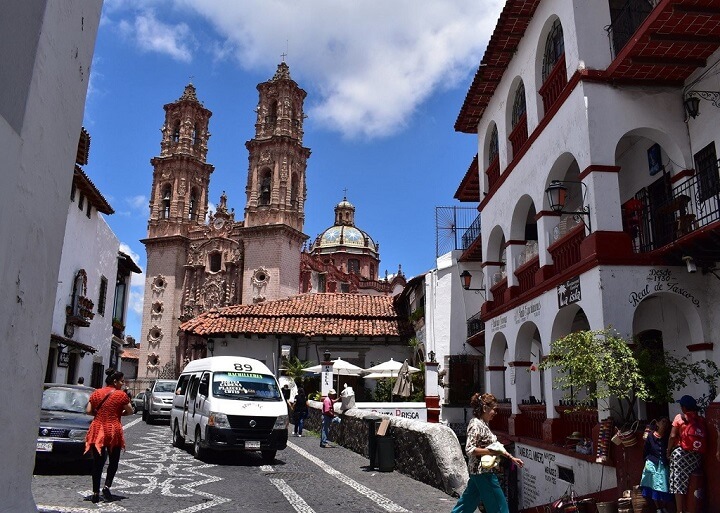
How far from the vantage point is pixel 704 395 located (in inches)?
409

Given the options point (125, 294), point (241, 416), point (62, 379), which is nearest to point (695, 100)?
point (241, 416)

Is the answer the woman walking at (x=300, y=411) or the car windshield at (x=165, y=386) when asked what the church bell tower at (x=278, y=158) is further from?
the woman walking at (x=300, y=411)

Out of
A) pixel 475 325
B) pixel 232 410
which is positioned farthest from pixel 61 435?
pixel 475 325

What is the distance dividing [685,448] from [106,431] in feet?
23.9

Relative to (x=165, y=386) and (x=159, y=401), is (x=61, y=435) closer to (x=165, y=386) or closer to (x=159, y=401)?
(x=159, y=401)

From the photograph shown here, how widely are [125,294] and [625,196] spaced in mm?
28272

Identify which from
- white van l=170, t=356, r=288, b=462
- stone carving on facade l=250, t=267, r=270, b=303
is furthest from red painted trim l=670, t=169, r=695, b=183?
stone carving on facade l=250, t=267, r=270, b=303

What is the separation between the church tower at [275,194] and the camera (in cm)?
4943

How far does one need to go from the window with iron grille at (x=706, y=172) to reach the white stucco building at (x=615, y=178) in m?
0.02

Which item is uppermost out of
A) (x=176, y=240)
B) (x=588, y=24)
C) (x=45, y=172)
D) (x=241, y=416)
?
(x=176, y=240)

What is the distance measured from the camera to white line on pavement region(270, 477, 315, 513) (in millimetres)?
8633

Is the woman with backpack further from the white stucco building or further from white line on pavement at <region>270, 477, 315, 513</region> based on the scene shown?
white line on pavement at <region>270, 477, 315, 513</region>

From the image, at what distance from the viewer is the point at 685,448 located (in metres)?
6.98

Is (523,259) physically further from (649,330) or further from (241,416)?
(241,416)
